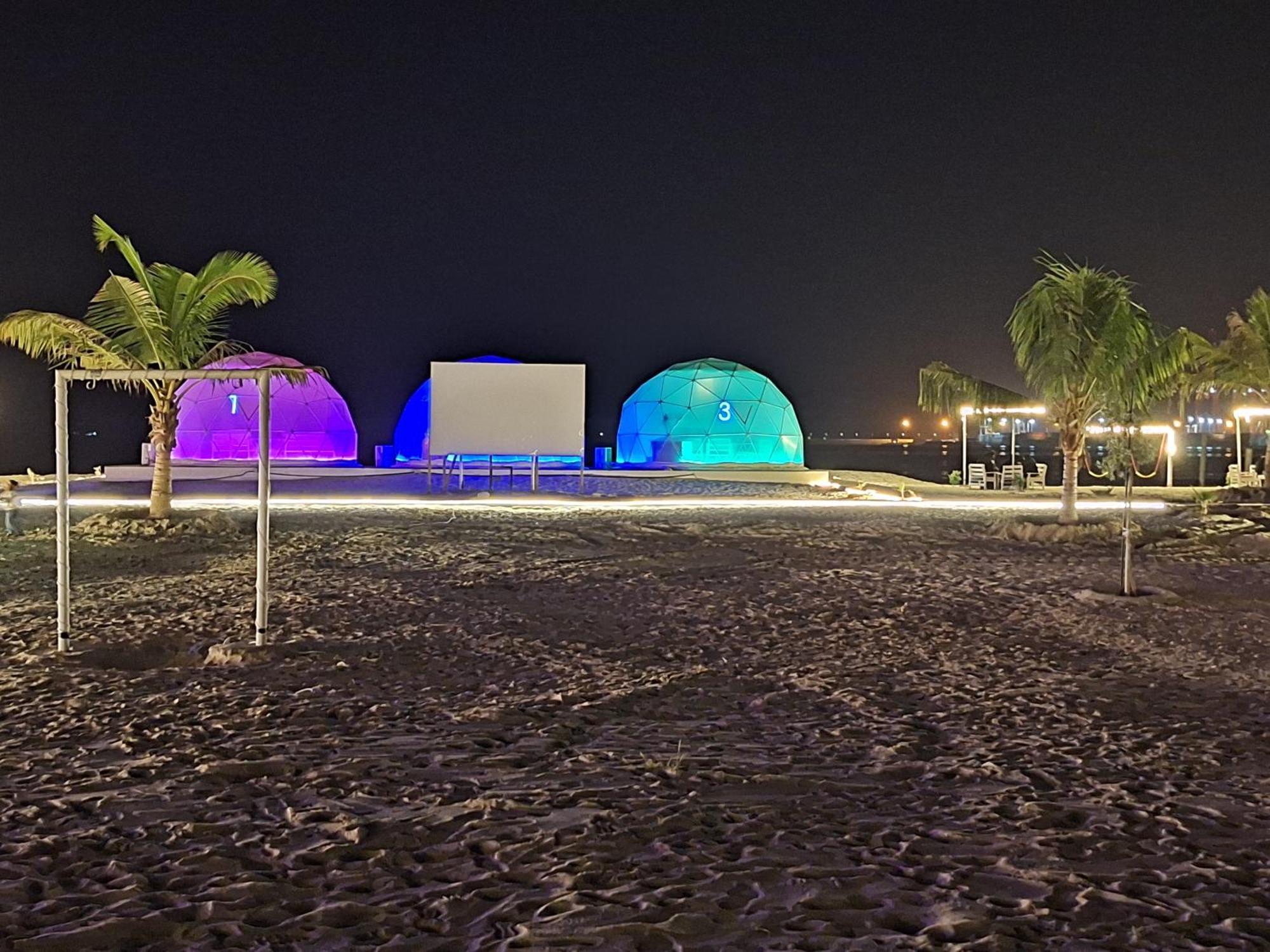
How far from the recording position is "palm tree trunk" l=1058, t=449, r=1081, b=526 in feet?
53.2

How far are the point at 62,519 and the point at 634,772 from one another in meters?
5.19

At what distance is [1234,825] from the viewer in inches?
161

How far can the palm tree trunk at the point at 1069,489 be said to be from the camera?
16.2m

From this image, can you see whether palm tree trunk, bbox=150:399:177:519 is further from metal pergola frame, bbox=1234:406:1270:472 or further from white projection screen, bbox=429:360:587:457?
metal pergola frame, bbox=1234:406:1270:472

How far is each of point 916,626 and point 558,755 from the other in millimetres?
4183

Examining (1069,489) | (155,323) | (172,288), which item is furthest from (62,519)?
(1069,489)

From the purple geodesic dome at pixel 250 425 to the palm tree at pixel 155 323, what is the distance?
1888 cm

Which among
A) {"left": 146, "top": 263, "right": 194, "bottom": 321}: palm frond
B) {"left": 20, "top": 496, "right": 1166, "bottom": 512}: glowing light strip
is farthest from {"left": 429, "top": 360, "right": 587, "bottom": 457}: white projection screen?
{"left": 146, "top": 263, "right": 194, "bottom": 321}: palm frond

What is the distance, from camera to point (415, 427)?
38.0 metres

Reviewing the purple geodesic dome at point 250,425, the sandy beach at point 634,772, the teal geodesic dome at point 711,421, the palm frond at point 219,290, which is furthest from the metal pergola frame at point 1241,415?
the purple geodesic dome at point 250,425

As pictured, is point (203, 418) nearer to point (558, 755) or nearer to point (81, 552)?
point (81, 552)

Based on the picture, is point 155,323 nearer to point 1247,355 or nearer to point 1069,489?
point 1069,489

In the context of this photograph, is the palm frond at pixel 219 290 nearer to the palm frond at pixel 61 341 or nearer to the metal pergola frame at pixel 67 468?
the palm frond at pixel 61 341

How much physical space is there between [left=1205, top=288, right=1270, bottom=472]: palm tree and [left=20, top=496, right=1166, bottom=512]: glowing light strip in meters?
3.36
